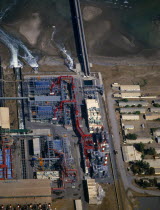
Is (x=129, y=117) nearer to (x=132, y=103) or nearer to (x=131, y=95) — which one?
(x=132, y=103)

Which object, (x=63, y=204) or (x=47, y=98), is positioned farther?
(x=47, y=98)

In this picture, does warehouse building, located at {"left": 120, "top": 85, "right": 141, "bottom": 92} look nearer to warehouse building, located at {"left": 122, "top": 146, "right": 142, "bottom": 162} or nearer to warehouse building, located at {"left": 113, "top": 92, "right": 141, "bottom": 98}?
warehouse building, located at {"left": 113, "top": 92, "right": 141, "bottom": 98}

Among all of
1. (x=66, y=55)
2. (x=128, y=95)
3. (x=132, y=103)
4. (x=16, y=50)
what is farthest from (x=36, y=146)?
(x=66, y=55)

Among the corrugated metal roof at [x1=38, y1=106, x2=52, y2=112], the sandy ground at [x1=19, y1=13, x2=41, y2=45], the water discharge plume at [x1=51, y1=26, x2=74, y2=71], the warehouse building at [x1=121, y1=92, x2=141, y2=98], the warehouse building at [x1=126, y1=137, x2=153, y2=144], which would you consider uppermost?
the sandy ground at [x1=19, y1=13, x2=41, y2=45]

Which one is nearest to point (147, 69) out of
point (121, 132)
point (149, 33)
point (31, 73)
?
point (149, 33)

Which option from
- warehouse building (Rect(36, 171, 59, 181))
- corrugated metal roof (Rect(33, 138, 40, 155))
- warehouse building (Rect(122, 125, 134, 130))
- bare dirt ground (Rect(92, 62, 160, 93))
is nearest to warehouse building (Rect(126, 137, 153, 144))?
warehouse building (Rect(122, 125, 134, 130))
